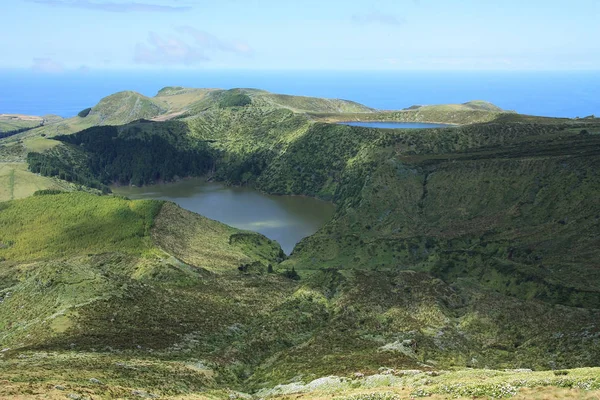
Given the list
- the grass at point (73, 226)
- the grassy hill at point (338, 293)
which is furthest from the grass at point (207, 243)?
the grass at point (73, 226)

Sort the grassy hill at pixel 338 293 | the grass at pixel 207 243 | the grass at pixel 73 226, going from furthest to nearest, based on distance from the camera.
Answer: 1. the grass at pixel 207 243
2. the grass at pixel 73 226
3. the grassy hill at pixel 338 293

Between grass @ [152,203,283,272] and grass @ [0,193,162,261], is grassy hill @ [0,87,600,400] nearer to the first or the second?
grass @ [0,193,162,261]

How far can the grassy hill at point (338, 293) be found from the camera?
178 ft

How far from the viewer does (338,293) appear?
3565 inches

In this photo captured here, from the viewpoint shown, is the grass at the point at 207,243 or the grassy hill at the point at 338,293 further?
the grass at the point at 207,243

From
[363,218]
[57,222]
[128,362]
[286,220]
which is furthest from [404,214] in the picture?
[128,362]

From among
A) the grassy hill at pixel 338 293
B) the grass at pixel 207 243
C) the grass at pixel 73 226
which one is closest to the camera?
the grassy hill at pixel 338 293

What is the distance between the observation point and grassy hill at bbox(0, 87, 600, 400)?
54312 millimetres

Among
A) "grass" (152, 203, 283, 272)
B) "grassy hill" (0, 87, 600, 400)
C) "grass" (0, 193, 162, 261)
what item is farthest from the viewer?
"grass" (152, 203, 283, 272)

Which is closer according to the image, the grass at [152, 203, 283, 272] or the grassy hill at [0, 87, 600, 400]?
the grassy hill at [0, 87, 600, 400]

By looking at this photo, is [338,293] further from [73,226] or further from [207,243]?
[73,226]

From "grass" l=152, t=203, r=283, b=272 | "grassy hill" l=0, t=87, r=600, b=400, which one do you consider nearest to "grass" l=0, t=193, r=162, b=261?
"grassy hill" l=0, t=87, r=600, b=400

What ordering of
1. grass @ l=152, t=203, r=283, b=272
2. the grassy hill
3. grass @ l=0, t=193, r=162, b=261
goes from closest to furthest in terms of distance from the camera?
the grassy hill < grass @ l=0, t=193, r=162, b=261 < grass @ l=152, t=203, r=283, b=272

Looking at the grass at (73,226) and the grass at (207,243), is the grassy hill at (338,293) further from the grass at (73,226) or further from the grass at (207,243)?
the grass at (207,243)
